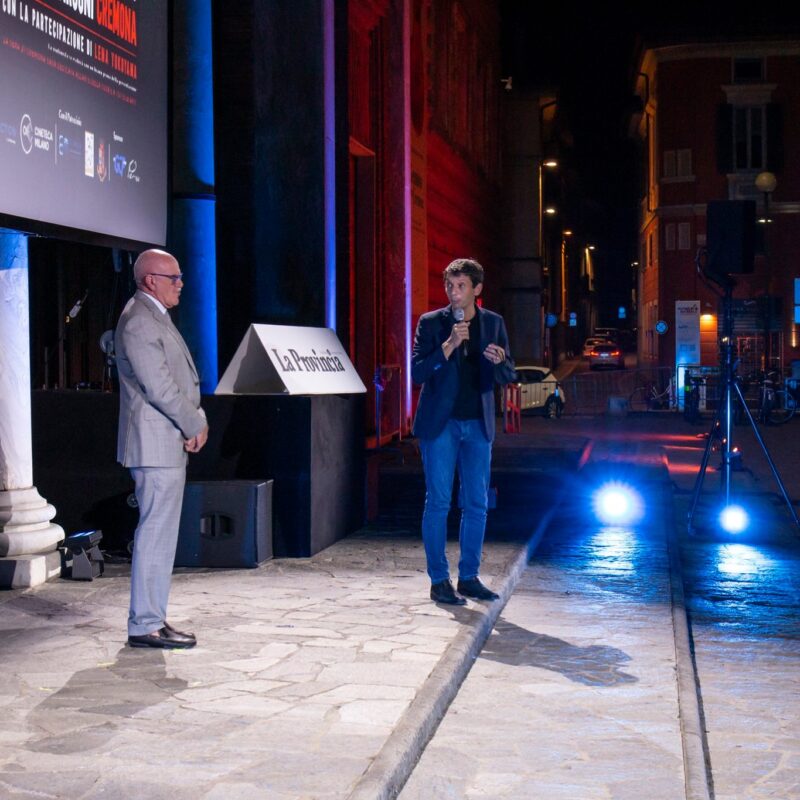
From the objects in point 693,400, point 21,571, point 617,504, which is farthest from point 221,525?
point 693,400

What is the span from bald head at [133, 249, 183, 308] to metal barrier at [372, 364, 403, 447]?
12.7m

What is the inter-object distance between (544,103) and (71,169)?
38.1 m

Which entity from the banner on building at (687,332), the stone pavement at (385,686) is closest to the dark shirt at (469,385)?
the stone pavement at (385,686)

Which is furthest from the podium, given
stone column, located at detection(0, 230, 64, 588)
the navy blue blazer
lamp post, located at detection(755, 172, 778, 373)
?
lamp post, located at detection(755, 172, 778, 373)

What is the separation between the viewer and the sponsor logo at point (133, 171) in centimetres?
855

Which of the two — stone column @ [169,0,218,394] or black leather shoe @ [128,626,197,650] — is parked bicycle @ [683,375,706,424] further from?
black leather shoe @ [128,626,197,650]

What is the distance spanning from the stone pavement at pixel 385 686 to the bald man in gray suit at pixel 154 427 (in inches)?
10.0

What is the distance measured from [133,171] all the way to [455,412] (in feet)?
9.52

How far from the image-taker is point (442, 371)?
7.26 meters

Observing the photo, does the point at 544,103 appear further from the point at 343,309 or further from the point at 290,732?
the point at 290,732

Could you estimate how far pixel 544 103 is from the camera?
1746 inches

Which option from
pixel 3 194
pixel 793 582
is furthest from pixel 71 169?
pixel 793 582

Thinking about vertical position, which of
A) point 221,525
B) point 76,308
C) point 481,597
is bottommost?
point 481,597

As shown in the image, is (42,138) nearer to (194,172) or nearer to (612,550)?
A: (194,172)
